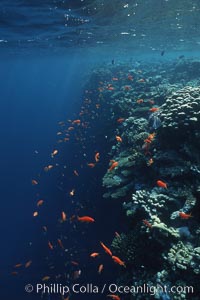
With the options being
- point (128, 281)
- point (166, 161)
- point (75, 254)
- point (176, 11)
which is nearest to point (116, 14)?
point (176, 11)

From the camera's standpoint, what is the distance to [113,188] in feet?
37.2

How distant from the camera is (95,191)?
15.9m

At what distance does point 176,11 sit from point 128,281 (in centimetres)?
2188

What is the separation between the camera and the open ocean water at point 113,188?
23.8ft

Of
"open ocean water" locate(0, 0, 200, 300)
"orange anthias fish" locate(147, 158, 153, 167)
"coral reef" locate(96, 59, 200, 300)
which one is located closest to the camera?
"coral reef" locate(96, 59, 200, 300)

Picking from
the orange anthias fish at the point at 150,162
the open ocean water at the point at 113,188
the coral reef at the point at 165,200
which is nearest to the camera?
the coral reef at the point at 165,200

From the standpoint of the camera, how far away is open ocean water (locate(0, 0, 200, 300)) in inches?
285

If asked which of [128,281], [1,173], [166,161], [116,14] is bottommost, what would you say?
[1,173]

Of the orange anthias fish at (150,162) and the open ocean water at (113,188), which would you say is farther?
the orange anthias fish at (150,162)

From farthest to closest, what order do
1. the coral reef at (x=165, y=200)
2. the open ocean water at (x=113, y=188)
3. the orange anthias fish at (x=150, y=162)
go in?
the orange anthias fish at (x=150, y=162) < the open ocean water at (x=113, y=188) < the coral reef at (x=165, y=200)

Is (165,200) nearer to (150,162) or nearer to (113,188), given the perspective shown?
(150,162)

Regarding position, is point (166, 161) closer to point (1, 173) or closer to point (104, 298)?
point (104, 298)

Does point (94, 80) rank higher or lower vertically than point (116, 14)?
lower

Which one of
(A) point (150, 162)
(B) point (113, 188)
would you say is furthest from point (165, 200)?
(B) point (113, 188)
